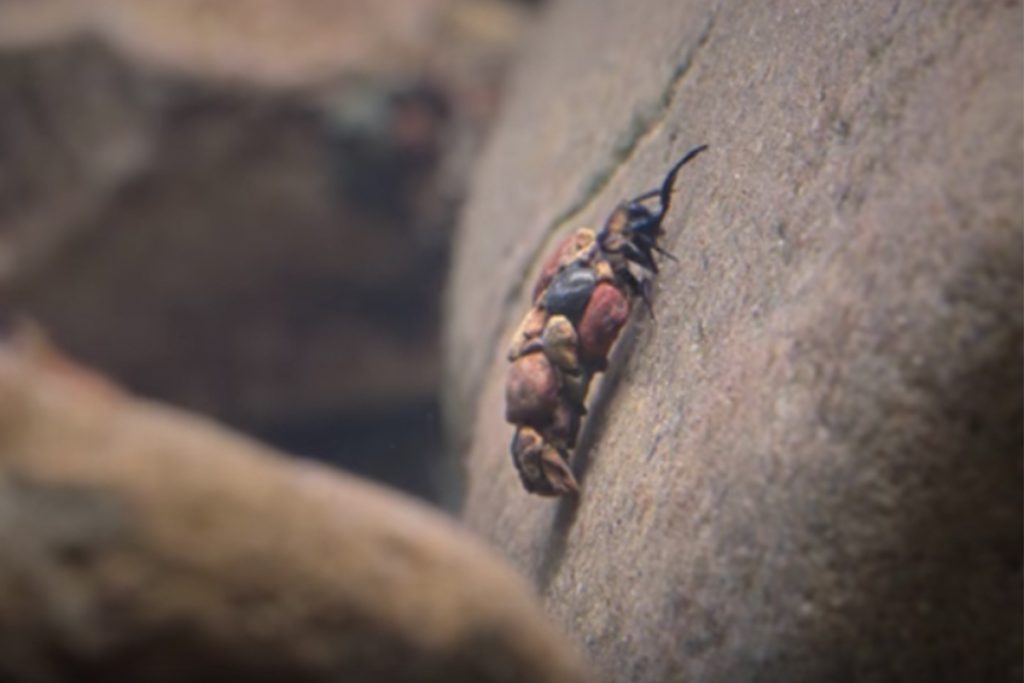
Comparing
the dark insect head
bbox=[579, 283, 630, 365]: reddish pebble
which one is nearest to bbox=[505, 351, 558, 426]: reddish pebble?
bbox=[579, 283, 630, 365]: reddish pebble

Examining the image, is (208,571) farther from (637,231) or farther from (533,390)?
(637,231)

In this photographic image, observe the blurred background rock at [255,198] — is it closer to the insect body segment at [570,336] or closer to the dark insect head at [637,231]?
the insect body segment at [570,336]

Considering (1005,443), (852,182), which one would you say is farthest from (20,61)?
(1005,443)

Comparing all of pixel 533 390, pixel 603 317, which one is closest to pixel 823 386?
pixel 603 317

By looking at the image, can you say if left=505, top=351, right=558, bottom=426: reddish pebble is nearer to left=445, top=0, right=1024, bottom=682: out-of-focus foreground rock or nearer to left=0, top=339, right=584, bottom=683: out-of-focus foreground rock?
left=445, top=0, right=1024, bottom=682: out-of-focus foreground rock

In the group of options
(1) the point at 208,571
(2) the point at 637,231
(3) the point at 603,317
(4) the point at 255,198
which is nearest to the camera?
(1) the point at 208,571

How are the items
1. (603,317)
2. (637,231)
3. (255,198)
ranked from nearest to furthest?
(603,317), (637,231), (255,198)

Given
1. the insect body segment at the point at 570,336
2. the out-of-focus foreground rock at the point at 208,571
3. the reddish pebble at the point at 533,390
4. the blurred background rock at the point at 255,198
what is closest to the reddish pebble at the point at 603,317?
the insect body segment at the point at 570,336
